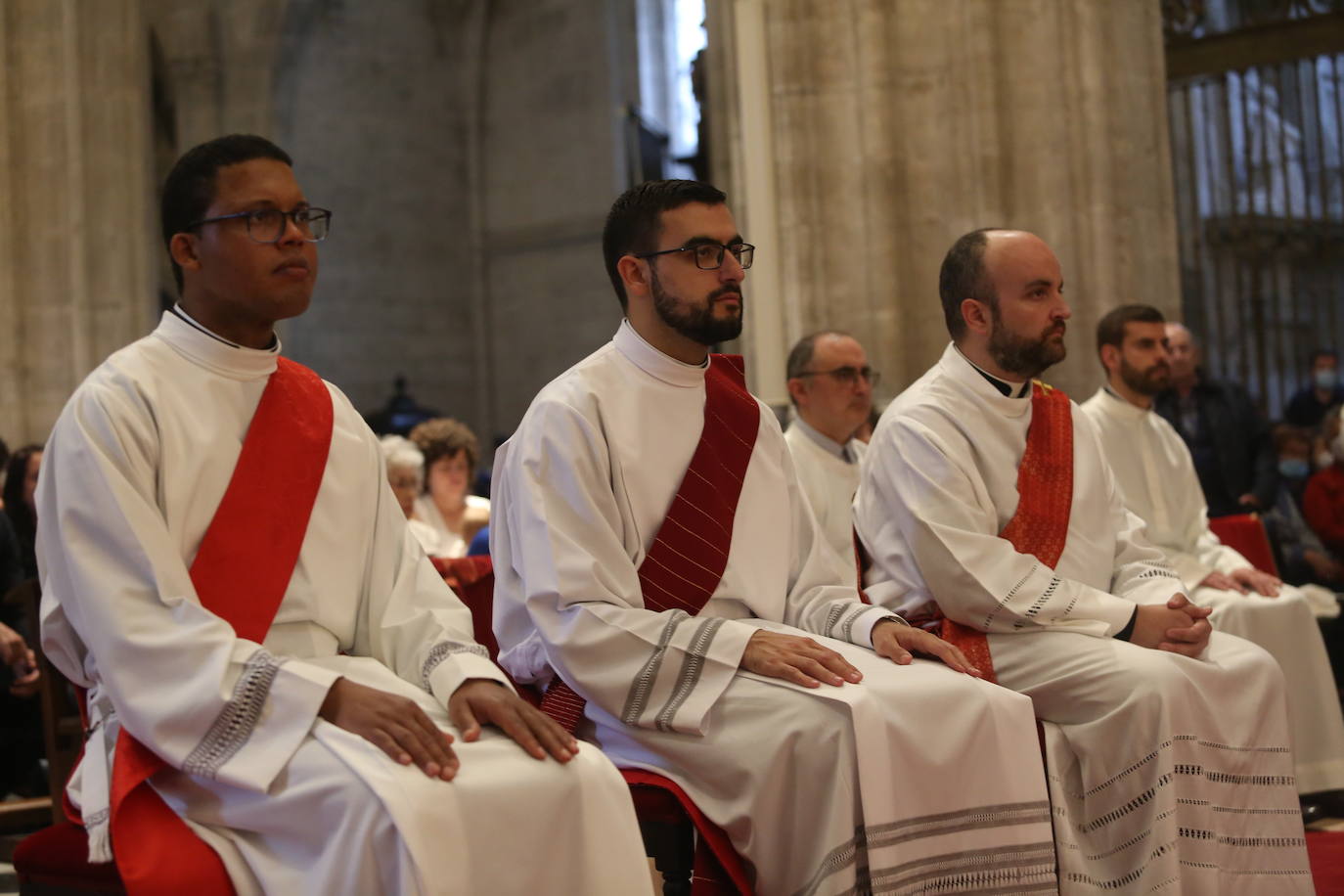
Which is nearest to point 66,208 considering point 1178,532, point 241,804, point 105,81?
point 105,81

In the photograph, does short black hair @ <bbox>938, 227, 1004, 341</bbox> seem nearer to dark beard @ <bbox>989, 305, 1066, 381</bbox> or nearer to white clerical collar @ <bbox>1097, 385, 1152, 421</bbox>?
dark beard @ <bbox>989, 305, 1066, 381</bbox>

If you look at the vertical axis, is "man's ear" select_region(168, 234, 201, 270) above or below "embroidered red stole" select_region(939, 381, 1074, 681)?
above

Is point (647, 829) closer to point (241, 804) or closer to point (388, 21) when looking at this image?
point (241, 804)

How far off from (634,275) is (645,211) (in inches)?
5.8

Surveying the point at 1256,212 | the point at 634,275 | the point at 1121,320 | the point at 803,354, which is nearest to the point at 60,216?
the point at 803,354

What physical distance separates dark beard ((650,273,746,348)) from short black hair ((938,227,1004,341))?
37.2 inches

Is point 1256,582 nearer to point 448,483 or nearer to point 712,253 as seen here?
point 712,253

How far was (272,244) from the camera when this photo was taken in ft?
9.06

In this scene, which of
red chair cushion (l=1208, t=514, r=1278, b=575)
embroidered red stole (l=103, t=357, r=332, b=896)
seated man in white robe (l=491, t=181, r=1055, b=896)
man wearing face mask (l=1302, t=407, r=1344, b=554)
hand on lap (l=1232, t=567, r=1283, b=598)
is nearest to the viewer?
embroidered red stole (l=103, t=357, r=332, b=896)

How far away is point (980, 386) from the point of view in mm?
3979

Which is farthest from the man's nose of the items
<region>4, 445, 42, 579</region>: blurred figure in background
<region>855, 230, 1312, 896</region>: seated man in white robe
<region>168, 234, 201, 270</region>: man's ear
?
<region>4, 445, 42, 579</region>: blurred figure in background

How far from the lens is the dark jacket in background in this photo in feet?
22.6

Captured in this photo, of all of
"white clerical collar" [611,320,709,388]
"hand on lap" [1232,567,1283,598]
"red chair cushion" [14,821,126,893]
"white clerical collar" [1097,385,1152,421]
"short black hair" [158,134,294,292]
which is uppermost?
"short black hair" [158,134,294,292]

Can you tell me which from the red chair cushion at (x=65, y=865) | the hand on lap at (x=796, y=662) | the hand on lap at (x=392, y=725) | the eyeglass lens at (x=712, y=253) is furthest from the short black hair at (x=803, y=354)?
the red chair cushion at (x=65, y=865)
